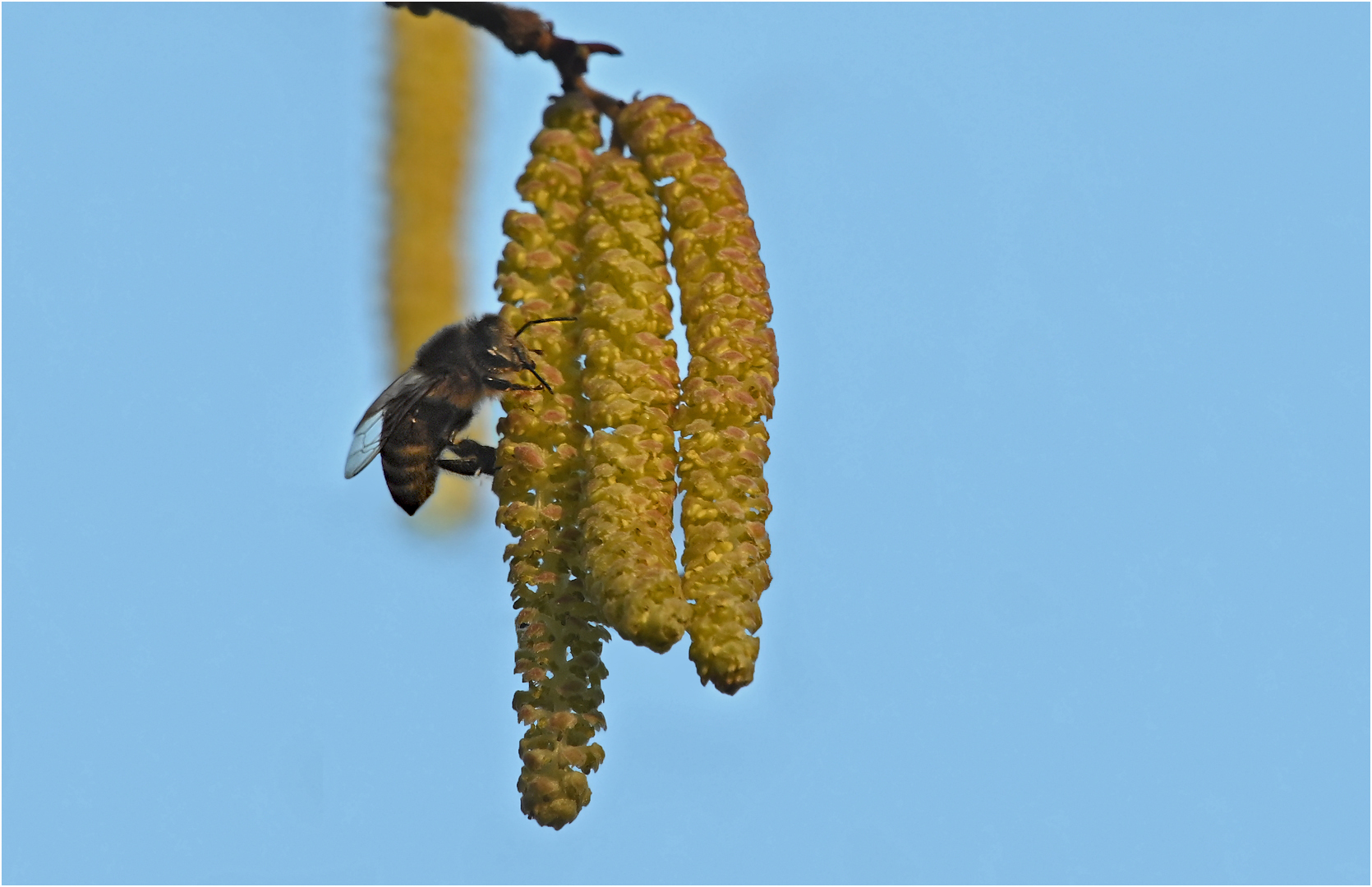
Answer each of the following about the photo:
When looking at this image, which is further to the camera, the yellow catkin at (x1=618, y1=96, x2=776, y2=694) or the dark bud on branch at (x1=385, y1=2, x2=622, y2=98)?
the dark bud on branch at (x1=385, y1=2, x2=622, y2=98)

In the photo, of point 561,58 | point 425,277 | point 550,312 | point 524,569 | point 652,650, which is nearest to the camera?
point 652,650

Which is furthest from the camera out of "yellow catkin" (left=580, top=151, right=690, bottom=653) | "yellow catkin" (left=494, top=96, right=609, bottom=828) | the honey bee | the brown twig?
the honey bee

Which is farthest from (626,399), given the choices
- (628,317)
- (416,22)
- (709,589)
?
(416,22)

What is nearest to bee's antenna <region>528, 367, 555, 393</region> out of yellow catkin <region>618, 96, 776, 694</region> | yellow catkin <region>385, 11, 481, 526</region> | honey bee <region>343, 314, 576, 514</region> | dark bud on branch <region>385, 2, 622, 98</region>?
yellow catkin <region>618, 96, 776, 694</region>

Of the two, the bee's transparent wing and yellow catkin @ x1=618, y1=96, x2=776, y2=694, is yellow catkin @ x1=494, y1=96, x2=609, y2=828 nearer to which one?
yellow catkin @ x1=618, y1=96, x2=776, y2=694

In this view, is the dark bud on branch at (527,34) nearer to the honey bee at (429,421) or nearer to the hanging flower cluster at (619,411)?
the hanging flower cluster at (619,411)

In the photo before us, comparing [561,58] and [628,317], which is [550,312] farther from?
[561,58]

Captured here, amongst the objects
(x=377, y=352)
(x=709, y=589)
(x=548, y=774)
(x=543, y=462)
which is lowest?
(x=548, y=774)
